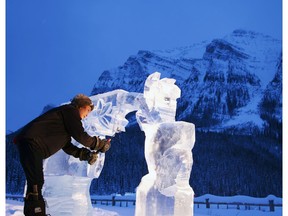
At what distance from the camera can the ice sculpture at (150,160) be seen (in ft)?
11.0

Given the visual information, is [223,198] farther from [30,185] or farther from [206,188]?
[30,185]

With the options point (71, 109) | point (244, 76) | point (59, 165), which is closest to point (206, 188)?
point (244, 76)

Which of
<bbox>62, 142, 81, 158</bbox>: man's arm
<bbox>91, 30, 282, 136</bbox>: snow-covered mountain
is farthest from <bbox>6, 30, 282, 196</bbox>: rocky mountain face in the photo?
<bbox>62, 142, 81, 158</bbox>: man's arm

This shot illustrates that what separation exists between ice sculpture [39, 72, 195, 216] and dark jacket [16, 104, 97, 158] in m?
1.12

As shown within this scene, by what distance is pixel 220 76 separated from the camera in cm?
967

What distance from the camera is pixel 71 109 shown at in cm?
237

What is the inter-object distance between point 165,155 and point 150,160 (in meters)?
0.16

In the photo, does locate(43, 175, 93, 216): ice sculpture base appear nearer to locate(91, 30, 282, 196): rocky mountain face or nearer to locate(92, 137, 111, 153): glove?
locate(92, 137, 111, 153): glove

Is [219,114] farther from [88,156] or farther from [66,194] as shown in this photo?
[88,156]

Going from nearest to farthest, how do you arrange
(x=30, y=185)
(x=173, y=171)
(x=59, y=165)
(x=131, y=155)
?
(x=30, y=185) → (x=173, y=171) → (x=59, y=165) → (x=131, y=155)

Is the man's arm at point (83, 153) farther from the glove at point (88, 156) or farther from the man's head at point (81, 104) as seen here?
the man's head at point (81, 104)

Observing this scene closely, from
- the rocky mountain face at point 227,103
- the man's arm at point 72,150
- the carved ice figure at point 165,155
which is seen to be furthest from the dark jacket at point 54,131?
the rocky mountain face at point 227,103

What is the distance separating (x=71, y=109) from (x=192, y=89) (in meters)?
7.25

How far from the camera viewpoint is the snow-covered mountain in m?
9.16
